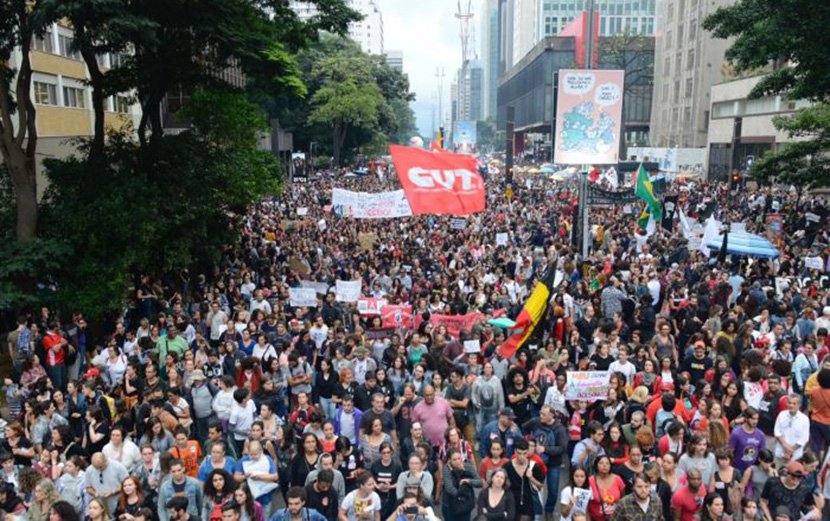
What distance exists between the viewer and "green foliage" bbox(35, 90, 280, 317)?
1429 cm

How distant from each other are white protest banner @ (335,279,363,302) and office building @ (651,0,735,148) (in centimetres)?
5789

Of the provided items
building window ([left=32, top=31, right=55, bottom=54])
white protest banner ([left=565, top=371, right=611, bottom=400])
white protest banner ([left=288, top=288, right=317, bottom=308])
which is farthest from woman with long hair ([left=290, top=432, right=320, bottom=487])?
building window ([left=32, top=31, right=55, bottom=54])

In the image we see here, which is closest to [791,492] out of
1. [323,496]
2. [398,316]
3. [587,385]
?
[587,385]

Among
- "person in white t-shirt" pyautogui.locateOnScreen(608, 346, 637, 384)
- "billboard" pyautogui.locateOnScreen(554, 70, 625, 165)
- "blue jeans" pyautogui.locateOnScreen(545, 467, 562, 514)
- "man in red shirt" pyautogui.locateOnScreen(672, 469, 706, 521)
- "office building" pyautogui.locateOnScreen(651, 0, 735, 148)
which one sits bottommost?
"blue jeans" pyautogui.locateOnScreen(545, 467, 562, 514)

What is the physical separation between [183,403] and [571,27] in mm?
106179

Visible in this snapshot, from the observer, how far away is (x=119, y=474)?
295 inches

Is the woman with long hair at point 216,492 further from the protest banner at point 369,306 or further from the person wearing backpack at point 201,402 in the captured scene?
the protest banner at point 369,306

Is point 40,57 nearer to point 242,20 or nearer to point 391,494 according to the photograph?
point 242,20

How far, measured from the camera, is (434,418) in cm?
876

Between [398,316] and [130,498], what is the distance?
21.3 feet

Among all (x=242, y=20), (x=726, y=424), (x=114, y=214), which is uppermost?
(x=242, y=20)

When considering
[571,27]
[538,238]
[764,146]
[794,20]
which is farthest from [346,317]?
[571,27]

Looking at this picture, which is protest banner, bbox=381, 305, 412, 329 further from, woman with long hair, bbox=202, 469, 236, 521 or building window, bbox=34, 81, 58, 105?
building window, bbox=34, 81, 58, 105

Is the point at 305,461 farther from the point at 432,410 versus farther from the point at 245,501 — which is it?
the point at 432,410
